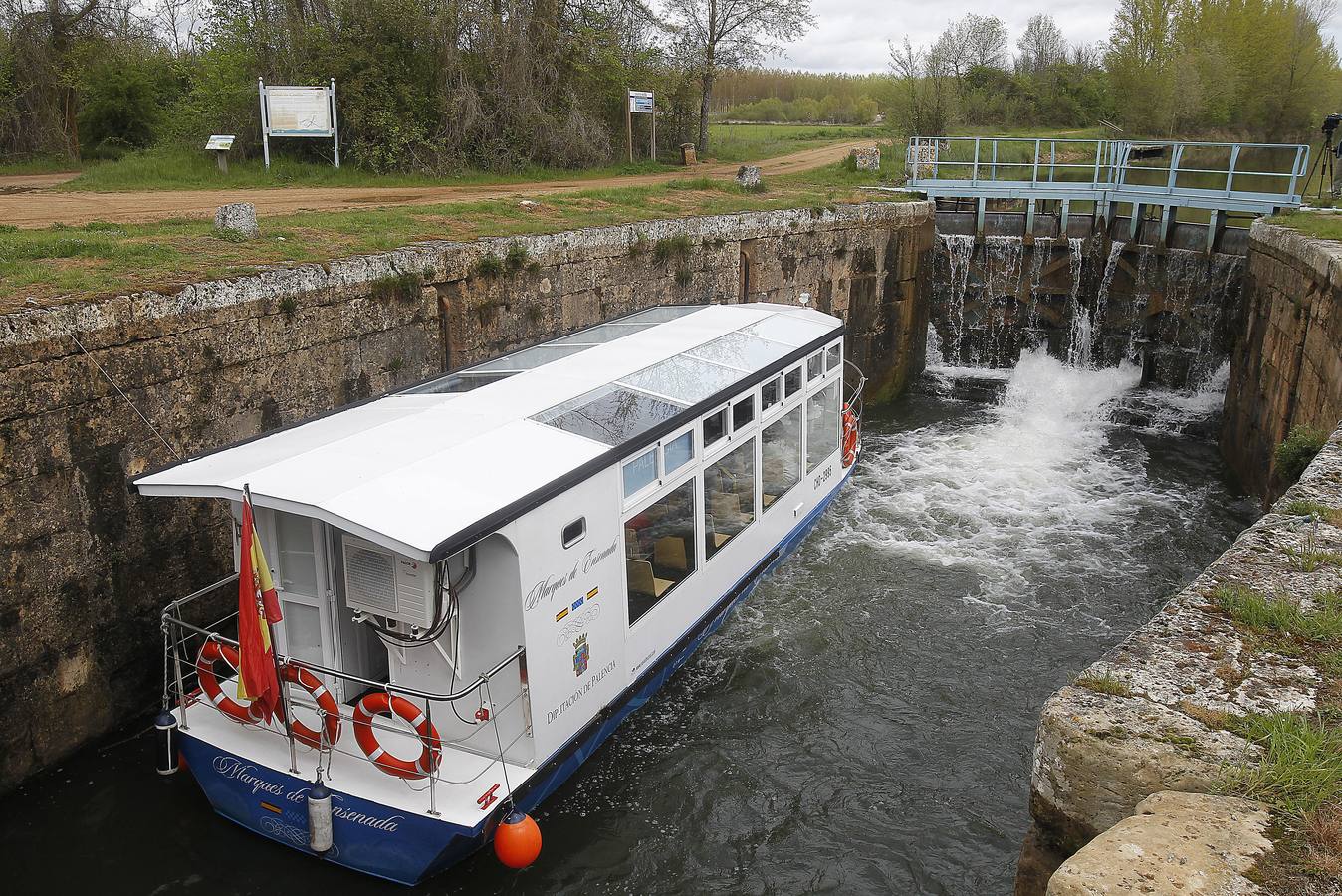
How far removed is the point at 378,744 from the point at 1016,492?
877cm

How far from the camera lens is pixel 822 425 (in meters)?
Answer: 10.2

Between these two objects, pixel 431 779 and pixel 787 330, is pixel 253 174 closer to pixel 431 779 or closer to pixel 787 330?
pixel 787 330

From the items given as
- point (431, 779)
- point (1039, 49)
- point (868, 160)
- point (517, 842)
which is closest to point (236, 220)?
point (431, 779)

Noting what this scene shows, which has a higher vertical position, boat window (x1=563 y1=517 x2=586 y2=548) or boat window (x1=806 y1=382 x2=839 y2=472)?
boat window (x1=563 y1=517 x2=586 y2=548)

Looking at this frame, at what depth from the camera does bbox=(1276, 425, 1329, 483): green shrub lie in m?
9.23

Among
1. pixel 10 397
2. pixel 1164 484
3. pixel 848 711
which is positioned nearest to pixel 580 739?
pixel 848 711

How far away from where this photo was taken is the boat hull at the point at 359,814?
5594 mm

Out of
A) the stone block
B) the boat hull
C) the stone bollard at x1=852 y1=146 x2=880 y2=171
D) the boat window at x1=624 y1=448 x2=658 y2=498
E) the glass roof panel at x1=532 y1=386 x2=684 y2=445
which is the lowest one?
the boat hull

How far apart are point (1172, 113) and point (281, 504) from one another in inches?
1229

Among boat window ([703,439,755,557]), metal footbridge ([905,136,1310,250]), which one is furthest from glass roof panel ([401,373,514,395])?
metal footbridge ([905,136,1310,250])

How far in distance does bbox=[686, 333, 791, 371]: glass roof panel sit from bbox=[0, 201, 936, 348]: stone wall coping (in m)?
3.02

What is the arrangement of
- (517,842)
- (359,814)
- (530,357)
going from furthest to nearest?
(530,357), (359,814), (517,842)

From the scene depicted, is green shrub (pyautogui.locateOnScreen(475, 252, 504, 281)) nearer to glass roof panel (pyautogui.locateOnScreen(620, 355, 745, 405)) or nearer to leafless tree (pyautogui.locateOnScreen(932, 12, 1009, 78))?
glass roof panel (pyautogui.locateOnScreen(620, 355, 745, 405))

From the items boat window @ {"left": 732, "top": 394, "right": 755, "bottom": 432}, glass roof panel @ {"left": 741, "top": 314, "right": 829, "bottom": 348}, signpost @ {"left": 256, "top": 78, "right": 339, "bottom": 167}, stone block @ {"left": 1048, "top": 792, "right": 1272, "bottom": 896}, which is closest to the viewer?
stone block @ {"left": 1048, "top": 792, "right": 1272, "bottom": 896}
